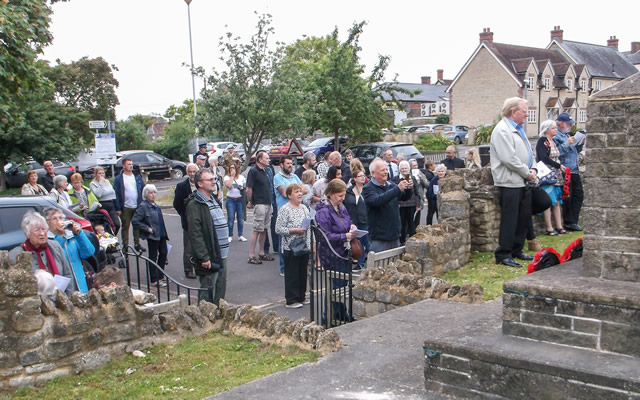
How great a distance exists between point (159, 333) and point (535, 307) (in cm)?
367

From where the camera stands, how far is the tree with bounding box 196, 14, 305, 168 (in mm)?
19812

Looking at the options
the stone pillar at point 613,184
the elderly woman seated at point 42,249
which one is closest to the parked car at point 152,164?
the elderly woman seated at point 42,249

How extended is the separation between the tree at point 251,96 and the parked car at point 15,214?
11231 mm

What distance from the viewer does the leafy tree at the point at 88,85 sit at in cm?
4012

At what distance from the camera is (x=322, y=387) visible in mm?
4426

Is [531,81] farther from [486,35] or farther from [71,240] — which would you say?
[71,240]

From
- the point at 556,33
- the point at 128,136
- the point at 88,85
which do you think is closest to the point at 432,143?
the point at 128,136

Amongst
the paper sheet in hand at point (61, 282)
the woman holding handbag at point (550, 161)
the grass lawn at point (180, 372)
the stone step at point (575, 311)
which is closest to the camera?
the stone step at point (575, 311)

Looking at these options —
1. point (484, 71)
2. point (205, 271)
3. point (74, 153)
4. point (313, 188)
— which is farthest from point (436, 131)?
point (205, 271)

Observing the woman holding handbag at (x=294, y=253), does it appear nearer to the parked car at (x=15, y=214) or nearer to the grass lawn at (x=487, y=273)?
the grass lawn at (x=487, y=273)

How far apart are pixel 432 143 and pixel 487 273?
37.8 metres

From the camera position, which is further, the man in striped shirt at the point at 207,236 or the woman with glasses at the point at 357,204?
the woman with glasses at the point at 357,204

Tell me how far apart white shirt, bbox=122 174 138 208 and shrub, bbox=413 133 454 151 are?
3352 cm

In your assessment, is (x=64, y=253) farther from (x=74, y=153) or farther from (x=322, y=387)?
(x=74, y=153)
